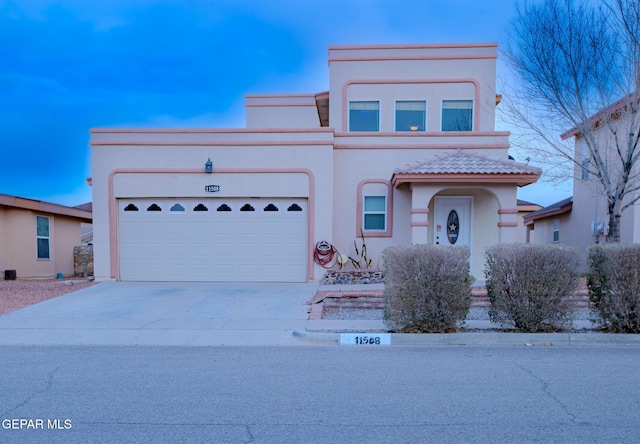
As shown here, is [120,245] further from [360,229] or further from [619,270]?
[619,270]

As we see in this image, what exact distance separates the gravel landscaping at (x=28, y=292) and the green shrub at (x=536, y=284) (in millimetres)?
9740

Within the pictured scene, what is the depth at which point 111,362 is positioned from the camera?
580 cm

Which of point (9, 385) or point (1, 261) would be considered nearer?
point (9, 385)

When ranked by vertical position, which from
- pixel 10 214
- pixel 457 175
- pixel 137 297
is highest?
pixel 457 175

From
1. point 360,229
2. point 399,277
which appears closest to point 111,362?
point 399,277

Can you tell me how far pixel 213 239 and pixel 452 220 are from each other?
7207 mm

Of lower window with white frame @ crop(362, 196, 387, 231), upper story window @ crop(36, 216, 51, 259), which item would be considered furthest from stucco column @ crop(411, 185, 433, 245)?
upper story window @ crop(36, 216, 51, 259)

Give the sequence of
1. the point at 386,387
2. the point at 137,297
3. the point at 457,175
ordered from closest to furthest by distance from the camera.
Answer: the point at 386,387
the point at 137,297
the point at 457,175

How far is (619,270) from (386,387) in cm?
459

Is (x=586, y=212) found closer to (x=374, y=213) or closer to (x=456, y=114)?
(x=456, y=114)

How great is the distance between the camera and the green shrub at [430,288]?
22.6 feet

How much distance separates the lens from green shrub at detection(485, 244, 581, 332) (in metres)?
6.83

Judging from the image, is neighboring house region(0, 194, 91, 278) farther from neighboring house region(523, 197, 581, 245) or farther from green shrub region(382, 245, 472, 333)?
neighboring house region(523, 197, 581, 245)

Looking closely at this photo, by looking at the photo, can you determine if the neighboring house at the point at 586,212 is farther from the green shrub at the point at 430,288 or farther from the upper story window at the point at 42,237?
the upper story window at the point at 42,237
